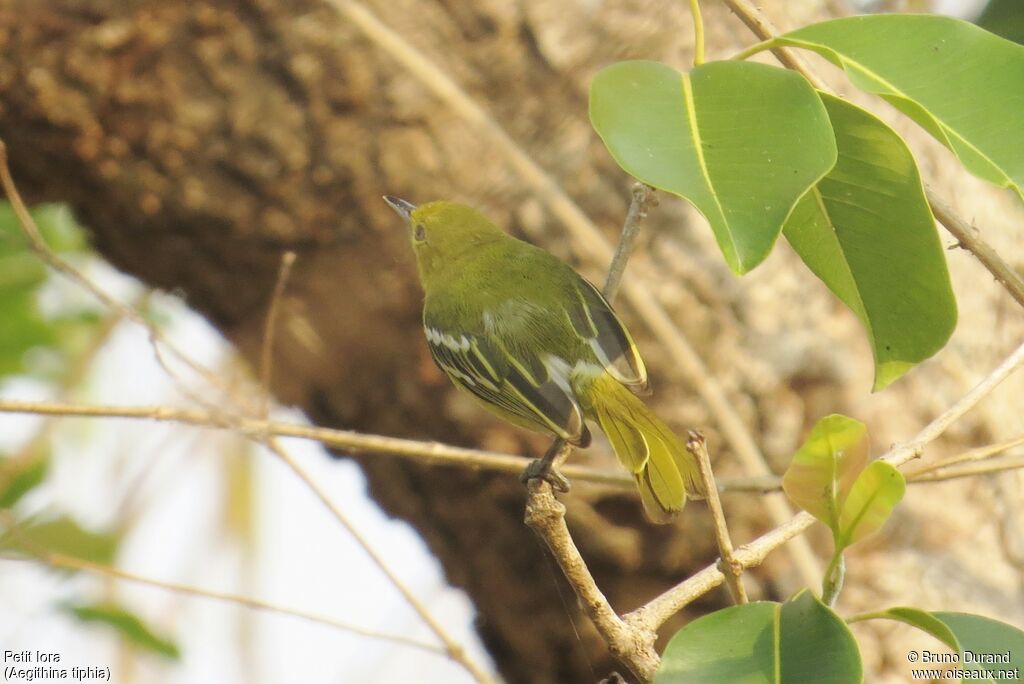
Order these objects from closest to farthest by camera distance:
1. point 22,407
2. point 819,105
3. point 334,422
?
point 819,105, point 22,407, point 334,422

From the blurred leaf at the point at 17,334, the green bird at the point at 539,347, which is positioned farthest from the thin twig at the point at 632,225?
the blurred leaf at the point at 17,334

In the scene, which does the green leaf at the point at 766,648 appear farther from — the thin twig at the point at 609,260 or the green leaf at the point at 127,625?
the green leaf at the point at 127,625

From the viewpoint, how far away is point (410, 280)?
3.34 metres

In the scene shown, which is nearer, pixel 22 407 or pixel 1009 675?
pixel 1009 675

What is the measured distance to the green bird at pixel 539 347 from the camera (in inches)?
75.0

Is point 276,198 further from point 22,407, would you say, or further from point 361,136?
point 22,407

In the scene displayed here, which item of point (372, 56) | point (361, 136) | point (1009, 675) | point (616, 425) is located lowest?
point (1009, 675)

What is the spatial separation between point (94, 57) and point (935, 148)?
2.62 meters

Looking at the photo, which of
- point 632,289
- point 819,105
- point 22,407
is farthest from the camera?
point 632,289

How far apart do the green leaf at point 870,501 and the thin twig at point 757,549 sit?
9 centimetres

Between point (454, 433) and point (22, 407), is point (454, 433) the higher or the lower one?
the lower one

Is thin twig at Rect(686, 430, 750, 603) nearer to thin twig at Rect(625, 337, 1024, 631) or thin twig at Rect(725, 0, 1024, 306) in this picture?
thin twig at Rect(625, 337, 1024, 631)

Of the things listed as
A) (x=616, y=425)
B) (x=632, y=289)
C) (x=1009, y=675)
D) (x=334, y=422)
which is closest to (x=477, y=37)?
(x=632, y=289)

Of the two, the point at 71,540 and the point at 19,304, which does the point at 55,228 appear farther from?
the point at 71,540
